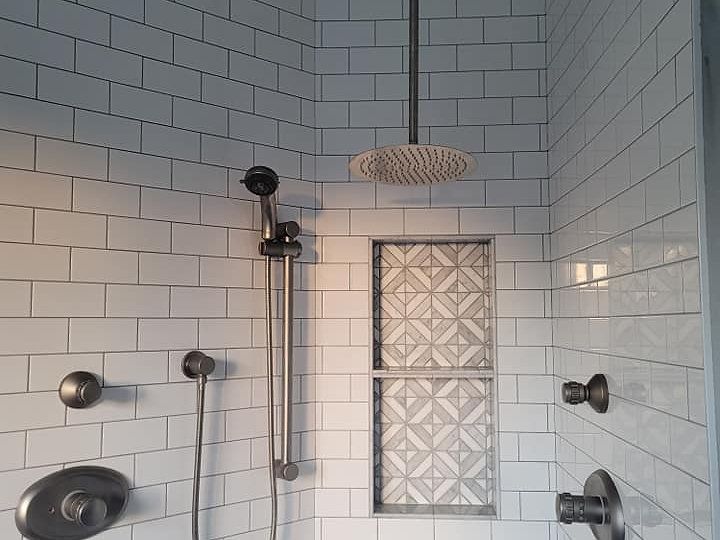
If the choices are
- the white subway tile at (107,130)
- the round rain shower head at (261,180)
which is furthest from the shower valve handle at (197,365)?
the white subway tile at (107,130)

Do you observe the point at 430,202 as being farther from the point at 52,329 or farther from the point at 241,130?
the point at 52,329

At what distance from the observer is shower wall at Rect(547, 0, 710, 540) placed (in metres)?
1.00

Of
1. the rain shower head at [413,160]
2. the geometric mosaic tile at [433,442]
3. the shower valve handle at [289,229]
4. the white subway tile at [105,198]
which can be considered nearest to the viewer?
the rain shower head at [413,160]

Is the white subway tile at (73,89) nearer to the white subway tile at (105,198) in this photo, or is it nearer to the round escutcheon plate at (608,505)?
the white subway tile at (105,198)

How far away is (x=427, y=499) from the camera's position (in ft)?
6.44

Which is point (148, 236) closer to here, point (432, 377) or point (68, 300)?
point (68, 300)

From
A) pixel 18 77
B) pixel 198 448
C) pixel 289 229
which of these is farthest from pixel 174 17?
pixel 198 448

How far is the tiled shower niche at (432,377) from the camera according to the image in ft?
6.43

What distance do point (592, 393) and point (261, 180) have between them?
3.22 ft

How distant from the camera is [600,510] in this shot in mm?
1324

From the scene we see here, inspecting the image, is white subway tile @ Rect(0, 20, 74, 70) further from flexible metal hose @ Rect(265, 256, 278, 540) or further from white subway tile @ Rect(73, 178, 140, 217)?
flexible metal hose @ Rect(265, 256, 278, 540)

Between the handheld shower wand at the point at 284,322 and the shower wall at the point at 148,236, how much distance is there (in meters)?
0.07

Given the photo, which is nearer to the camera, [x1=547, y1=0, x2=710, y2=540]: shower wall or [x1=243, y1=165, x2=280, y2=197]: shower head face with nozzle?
[x1=547, y1=0, x2=710, y2=540]: shower wall

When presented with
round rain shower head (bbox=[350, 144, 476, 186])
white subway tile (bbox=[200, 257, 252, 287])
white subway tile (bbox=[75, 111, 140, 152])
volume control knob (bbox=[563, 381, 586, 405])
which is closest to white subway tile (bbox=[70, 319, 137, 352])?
white subway tile (bbox=[200, 257, 252, 287])
